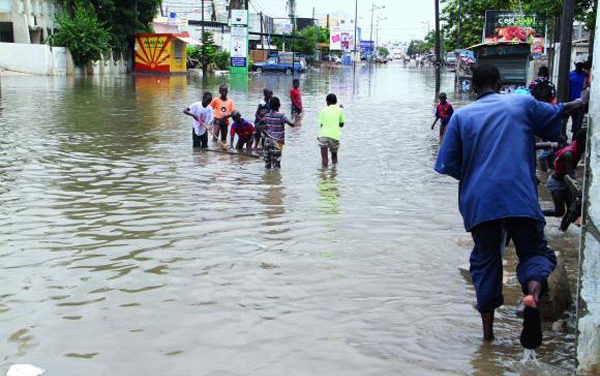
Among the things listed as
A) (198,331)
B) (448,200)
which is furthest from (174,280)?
(448,200)

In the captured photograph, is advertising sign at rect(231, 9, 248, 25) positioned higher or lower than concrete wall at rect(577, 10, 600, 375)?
higher

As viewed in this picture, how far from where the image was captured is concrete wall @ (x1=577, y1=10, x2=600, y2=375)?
12.5 feet

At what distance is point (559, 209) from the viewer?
7.32m

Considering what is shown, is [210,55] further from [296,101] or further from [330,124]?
[330,124]

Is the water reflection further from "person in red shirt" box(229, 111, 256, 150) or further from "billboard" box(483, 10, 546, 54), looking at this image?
"billboard" box(483, 10, 546, 54)

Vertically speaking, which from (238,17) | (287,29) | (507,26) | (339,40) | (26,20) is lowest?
(507,26)

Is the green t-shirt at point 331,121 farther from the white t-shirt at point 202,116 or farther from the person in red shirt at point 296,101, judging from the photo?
the person in red shirt at point 296,101

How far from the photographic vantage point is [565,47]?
36.7ft

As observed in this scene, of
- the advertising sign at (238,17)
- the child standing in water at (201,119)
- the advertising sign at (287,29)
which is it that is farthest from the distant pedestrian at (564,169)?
the advertising sign at (287,29)

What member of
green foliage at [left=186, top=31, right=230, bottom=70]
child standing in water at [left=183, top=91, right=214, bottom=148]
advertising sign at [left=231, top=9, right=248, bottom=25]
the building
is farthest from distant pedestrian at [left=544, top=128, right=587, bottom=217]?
green foliage at [left=186, top=31, right=230, bottom=70]

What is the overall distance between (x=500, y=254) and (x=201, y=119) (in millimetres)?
10514

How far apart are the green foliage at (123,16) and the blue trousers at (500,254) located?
166 feet

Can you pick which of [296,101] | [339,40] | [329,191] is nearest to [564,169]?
[329,191]

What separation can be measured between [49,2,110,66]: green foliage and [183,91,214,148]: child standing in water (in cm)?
3631
